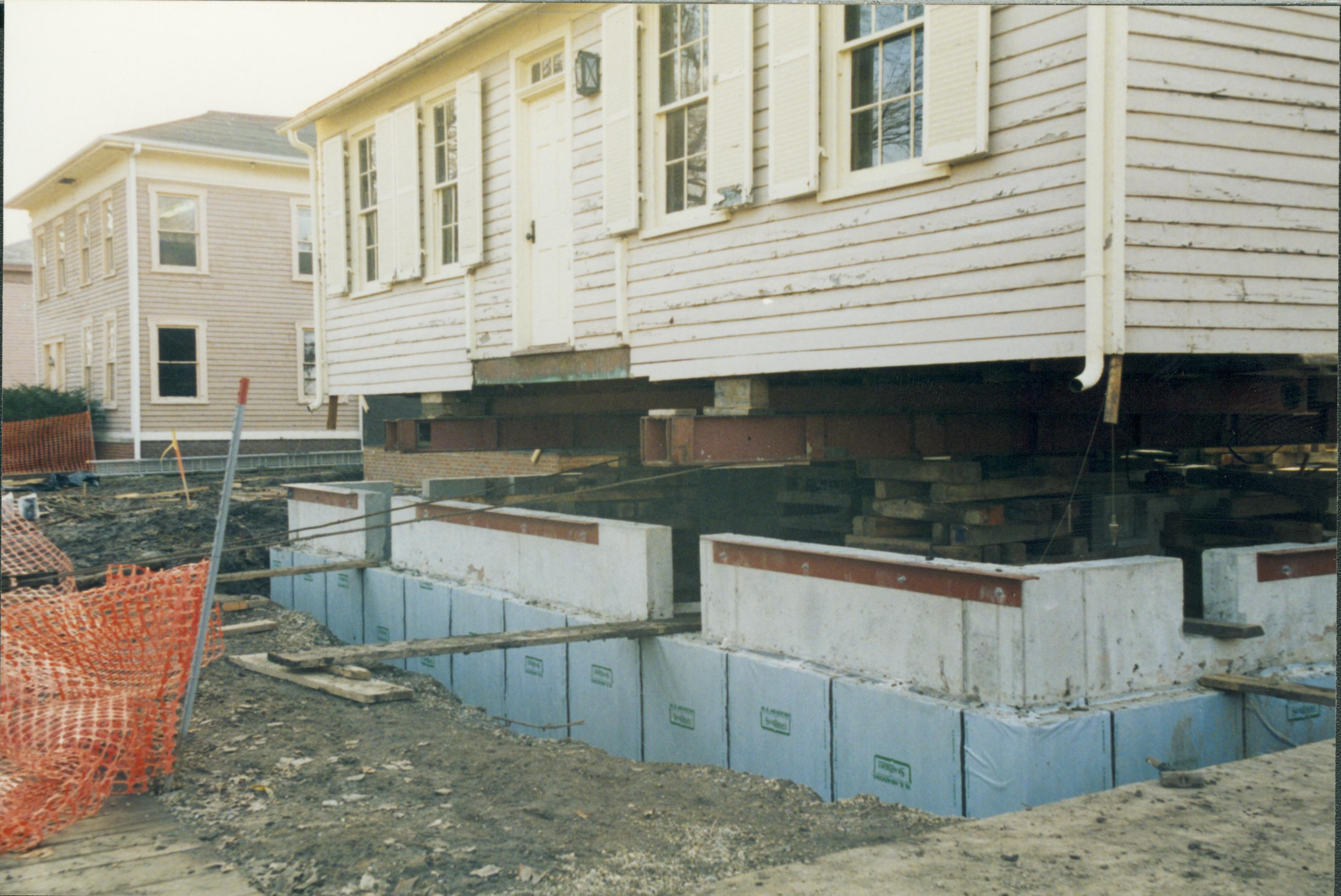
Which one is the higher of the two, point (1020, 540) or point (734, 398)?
point (734, 398)

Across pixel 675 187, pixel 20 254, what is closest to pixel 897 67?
pixel 675 187

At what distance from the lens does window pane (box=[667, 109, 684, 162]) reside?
7.84 metres

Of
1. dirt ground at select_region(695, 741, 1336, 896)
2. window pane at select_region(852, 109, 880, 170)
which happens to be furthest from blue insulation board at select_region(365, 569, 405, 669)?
dirt ground at select_region(695, 741, 1336, 896)

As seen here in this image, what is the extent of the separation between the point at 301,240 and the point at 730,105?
1597 centimetres

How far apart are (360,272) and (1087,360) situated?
29.8ft

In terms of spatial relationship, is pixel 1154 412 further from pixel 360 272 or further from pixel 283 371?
pixel 283 371

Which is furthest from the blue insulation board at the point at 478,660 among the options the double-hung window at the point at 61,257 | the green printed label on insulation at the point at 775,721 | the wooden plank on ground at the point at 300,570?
the double-hung window at the point at 61,257

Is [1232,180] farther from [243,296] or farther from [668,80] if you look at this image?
[243,296]

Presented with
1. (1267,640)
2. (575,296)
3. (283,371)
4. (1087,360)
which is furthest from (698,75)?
(283,371)

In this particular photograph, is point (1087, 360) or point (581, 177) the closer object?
point (1087, 360)

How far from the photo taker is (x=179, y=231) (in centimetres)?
1912

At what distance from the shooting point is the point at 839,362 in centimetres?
648

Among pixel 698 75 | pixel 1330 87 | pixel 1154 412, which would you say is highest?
pixel 698 75

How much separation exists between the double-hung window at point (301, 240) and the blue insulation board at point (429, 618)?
41.7ft
